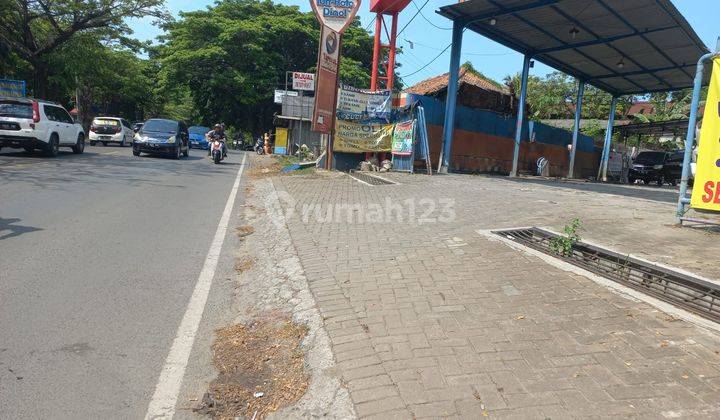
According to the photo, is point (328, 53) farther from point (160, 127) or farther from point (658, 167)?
point (658, 167)

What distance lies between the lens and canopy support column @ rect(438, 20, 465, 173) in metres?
16.1

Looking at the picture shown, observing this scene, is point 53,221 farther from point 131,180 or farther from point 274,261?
point 131,180

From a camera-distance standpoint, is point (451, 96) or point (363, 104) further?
point (451, 96)

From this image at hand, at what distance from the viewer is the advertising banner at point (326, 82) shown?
1498 cm

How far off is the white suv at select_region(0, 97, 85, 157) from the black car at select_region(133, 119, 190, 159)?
3084 mm

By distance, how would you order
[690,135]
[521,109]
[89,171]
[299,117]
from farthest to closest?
[299,117] → [521,109] → [89,171] → [690,135]

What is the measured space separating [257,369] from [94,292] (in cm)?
216

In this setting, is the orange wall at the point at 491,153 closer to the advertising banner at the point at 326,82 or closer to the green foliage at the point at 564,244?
the advertising banner at the point at 326,82

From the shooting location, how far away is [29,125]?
49.7ft

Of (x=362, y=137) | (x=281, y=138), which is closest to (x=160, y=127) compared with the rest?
(x=362, y=137)

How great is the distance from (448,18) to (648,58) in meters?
8.50

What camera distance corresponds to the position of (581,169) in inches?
1064

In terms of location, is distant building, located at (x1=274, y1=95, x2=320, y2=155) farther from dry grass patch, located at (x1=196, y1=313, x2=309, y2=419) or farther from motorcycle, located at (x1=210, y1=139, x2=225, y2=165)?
dry grass patch, located at (x1=196, y1=313, x2=309, y2=419)

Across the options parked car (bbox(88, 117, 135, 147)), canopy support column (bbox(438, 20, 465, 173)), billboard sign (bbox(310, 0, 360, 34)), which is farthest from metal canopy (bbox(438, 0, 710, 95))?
parked car (bbox(88, 117, 135, 147))
